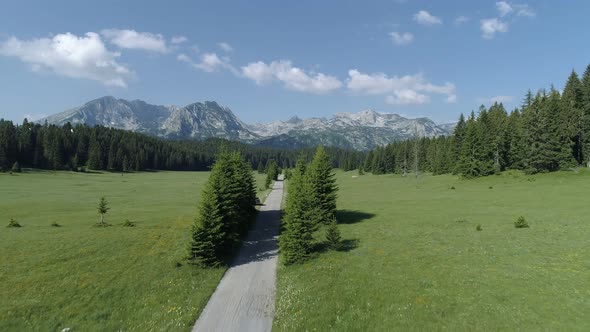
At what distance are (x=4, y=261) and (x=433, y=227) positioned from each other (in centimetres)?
4178

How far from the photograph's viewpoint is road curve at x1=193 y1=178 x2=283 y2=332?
18406 mm

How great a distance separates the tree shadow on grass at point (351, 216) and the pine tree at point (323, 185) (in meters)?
3.08

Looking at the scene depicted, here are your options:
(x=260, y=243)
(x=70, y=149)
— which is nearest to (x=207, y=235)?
(x=260, y=243)

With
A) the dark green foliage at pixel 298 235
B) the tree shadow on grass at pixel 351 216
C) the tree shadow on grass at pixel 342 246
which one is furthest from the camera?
the tree shadow on grass at pixel 351 216

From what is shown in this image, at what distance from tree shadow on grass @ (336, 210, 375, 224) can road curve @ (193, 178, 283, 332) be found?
12512 millimetres

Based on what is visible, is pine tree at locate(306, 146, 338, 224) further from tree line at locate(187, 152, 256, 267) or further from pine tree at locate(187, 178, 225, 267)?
pine tree at locate(187, 178, 225, 267)

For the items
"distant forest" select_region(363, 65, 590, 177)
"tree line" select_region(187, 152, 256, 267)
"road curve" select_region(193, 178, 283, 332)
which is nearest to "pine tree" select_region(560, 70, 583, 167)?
"distant forest" select_region(363, 65, 590, 177)

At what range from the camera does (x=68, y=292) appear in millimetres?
21719

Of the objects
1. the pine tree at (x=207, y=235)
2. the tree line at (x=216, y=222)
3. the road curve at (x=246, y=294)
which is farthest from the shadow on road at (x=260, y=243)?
the pine tree at (x=207, y=235)

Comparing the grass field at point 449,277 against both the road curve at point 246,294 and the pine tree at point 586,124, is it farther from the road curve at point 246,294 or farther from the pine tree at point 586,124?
the pine tree at point 586,124

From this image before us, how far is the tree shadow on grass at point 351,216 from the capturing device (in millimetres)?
45500

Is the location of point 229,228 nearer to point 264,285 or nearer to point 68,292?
point 264,285

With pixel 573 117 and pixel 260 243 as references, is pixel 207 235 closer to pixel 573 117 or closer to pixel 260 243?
pixel 260 243

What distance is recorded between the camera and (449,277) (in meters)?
21.4
